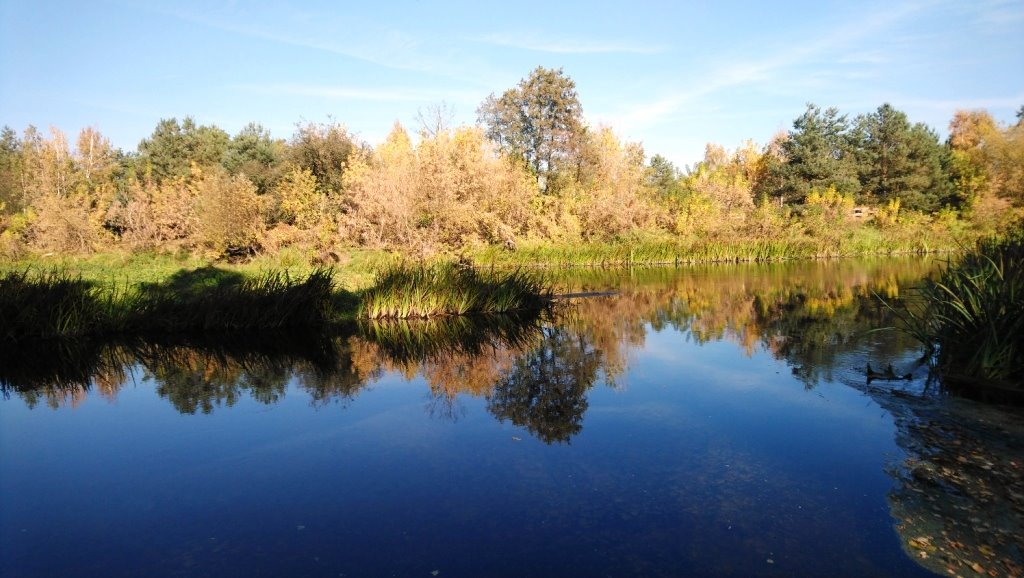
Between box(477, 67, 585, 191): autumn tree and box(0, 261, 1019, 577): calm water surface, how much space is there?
3472 centimetres

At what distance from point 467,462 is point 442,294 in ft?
30.3

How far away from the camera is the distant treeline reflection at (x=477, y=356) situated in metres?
8.23

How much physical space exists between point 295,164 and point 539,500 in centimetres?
3089

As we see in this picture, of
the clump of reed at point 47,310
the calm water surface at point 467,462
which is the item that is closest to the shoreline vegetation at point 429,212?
the clump of reed at point 47,310

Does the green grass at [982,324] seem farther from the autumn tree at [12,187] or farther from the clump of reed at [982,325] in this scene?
the autumn tree at [12,187]

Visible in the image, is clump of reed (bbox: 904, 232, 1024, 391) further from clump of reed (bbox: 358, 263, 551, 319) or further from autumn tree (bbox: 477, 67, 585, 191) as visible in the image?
autumn tree (bbox: 477, 67, 585, 191)

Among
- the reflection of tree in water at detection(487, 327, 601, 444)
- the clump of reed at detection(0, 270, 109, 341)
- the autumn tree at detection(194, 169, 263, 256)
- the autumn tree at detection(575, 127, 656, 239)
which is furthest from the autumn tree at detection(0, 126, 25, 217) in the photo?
the reflection of tree in water at detection(487, 327, 601, 444)

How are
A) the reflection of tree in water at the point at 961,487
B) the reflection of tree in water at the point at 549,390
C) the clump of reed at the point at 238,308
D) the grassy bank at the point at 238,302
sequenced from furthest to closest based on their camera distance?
the clump of reed at the point at 238,308
the grassy bank at the point at 238,302
the reflection of tree in water at the point at 549,390
the reflection of tree in water at the point at 961,487

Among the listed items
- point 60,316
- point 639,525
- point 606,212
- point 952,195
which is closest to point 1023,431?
point 639,525

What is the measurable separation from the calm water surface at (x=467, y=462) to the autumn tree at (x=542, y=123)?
34.7 meters

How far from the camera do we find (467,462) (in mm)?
5688

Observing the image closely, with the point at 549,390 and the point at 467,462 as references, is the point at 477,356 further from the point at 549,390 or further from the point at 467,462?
the point at 467,462

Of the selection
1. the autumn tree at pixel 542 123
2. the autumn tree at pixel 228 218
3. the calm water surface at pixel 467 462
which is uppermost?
the autumn tree at pixel 542 123

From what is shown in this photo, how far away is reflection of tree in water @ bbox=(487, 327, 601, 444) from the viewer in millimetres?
6730
